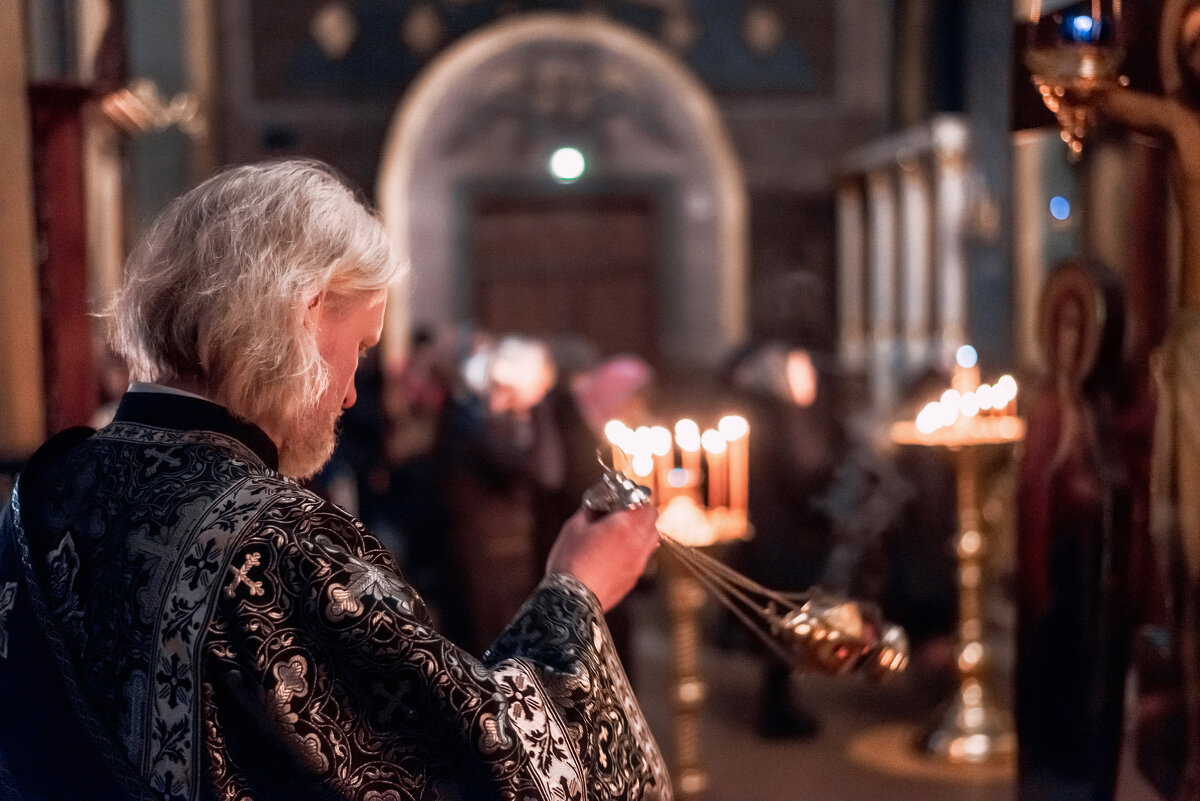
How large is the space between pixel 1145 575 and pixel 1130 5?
119cm

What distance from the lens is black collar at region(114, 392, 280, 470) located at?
156cm

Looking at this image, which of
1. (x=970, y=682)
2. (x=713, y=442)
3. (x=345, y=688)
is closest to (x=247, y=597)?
(x=345, y=688)

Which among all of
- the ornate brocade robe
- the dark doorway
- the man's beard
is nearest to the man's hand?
the ornate brocade robe

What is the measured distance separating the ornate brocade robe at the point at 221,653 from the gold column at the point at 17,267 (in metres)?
1.91

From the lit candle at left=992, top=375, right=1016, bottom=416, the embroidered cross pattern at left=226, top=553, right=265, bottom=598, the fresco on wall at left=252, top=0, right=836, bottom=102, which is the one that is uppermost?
the fresco on wall at left=252, top=0, right=836, bottom=102

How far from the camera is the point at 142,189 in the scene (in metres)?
9.70

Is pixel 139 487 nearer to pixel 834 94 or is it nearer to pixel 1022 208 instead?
pixel 1022 208

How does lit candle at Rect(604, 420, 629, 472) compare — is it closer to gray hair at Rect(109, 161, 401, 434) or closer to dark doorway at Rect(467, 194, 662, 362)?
gray hair at Rect(109, 161, 401, 434)

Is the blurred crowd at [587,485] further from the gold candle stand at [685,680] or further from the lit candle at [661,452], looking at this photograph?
the lit candle at [661,452]

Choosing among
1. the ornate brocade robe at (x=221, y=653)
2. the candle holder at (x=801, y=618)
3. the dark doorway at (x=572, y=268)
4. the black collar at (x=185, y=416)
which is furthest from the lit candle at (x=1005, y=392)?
the dark doorway at (x=572, y=268)

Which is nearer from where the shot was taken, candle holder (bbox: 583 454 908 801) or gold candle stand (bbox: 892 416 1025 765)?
candle holder (bbox: 583 454 908 801)

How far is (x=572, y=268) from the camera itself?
11.6m

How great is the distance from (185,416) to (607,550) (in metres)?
0.61

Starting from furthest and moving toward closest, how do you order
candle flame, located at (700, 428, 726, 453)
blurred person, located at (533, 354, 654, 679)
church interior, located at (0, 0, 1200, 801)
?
blurred person, located at (533, 354, 654, 679), candle flame, located at (700, 428, 726, 453), church interior, located at (0, 0, 1200, 801)
